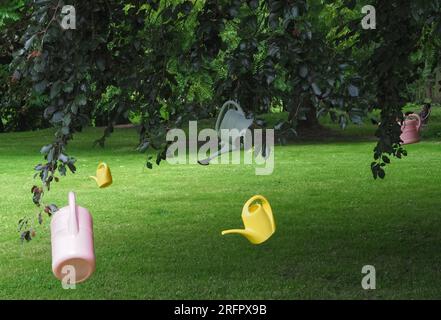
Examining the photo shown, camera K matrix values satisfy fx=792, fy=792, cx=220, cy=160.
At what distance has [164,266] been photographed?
5.89m

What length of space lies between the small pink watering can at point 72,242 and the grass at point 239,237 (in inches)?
80.7

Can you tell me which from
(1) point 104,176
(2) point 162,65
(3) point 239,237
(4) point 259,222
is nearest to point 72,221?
(4) point 259,222

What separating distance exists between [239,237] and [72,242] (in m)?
A: 4.04

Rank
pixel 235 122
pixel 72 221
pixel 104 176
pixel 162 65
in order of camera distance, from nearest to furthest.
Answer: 1. pixel 72 221
2. pixel 235 122
3. pixel 162 65
4. pixel 104 176

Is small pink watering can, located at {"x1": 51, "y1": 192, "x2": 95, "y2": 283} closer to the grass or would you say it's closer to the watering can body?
the watering can body

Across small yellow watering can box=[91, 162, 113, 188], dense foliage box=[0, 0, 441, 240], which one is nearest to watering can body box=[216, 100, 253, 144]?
dense foliage box=[0, 0, 441, 240]

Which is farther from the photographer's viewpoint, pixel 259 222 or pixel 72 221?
pixel 259 222

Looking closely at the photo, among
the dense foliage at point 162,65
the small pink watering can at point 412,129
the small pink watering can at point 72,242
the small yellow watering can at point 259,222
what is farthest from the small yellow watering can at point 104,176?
the small pink watering can at point 412,129

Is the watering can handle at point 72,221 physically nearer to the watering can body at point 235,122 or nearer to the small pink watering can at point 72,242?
the small pink watering can at point 72,242

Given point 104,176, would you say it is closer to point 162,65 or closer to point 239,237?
point 162,65

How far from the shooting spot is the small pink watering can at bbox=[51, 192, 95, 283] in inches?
116

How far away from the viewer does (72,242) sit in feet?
9.68

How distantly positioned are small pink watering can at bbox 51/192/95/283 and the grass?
6.72 feet
